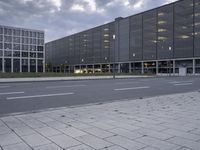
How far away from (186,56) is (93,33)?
5694 centimetres

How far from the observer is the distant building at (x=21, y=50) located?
308ft

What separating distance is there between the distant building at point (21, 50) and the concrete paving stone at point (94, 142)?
322 feet

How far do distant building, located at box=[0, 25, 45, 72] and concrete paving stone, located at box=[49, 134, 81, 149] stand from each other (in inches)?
3846

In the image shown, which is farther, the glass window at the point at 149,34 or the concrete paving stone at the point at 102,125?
the glass window at the point at 149,34

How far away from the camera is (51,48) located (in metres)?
156

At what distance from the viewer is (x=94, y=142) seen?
432cm

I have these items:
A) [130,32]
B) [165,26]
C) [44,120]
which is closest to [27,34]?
[130,32]

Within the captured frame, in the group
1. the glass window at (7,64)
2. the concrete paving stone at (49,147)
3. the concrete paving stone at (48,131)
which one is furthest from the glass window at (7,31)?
the concrete paving stone at (49,147)

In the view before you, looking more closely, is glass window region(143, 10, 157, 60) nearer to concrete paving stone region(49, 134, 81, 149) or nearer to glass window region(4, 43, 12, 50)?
glass window region(4, 43, 12, 50)

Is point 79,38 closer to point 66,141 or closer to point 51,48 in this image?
point 51,48

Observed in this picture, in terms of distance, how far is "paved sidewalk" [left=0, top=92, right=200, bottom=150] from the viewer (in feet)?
13.6

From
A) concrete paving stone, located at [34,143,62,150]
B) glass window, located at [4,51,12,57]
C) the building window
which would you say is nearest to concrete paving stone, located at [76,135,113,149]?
concrete paving stone, located at [34,143,62,150]

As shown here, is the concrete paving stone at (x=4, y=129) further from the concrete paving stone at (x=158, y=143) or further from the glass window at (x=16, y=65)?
the glass window at (x=16, y=65)

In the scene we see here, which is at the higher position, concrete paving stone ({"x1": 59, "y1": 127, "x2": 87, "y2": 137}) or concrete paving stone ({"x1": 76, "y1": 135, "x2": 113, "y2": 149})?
concrete paving stone ({"x1": 59, "y1": 127, "x2": 87, "y2": 137})
